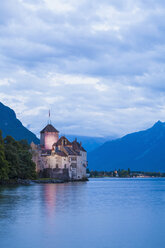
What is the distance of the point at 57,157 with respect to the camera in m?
133

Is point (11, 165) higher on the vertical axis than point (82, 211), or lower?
higher

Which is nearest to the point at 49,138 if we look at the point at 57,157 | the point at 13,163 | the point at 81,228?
the point at 57,157

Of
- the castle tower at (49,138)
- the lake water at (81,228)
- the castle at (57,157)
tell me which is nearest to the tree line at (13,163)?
the castle at (57,157)

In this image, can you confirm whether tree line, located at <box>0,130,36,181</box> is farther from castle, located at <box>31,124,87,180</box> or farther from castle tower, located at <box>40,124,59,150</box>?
castle tower, located at <box>40,124,59,150</box>

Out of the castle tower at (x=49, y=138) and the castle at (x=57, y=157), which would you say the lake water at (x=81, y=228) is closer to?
the castle at (x=57, y=157)

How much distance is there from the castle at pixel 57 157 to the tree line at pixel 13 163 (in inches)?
1002

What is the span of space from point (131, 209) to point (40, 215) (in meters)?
9.81

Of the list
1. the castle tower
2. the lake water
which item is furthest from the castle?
the lake water

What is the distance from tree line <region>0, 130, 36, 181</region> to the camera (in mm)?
74181

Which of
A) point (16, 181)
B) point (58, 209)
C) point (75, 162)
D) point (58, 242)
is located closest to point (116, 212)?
point (58, 209)

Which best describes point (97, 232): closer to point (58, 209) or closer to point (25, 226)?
point (25, 226)

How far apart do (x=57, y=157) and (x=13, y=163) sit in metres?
48.3

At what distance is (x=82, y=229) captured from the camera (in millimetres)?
26297

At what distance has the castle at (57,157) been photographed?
13288 cm
